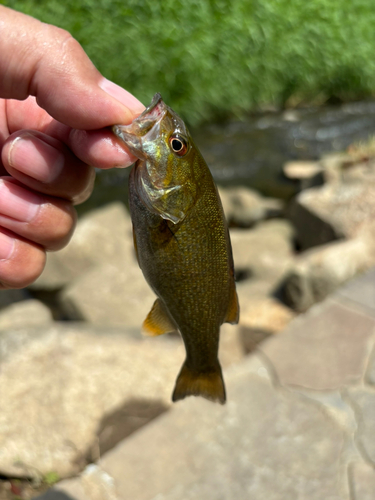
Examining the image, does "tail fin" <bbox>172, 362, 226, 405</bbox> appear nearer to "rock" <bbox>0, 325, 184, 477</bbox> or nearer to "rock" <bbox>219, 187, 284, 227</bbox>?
"rock" <bbox>0, 325, 184, 477</bbox>

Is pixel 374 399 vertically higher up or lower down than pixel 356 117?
higher up

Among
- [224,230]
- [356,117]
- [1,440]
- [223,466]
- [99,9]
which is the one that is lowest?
[356,117]

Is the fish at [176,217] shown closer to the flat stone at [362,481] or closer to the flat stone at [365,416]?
the flat stone at [362,481]

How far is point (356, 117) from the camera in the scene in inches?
462

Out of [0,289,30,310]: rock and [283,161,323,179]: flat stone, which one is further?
[283,161,323,179]: flat stone

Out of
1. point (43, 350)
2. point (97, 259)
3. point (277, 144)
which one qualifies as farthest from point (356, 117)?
point (43, 350)

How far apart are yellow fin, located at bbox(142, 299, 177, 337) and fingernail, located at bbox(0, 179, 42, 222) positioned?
0.59 metres

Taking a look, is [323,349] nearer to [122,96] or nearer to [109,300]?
[109,300]

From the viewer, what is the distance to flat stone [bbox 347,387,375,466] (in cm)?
333

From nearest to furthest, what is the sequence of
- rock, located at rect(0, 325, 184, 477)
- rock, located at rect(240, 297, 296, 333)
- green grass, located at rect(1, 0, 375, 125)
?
1. rock, located at rect(0, 325, 184, 477)
2. rock, located at rect(240, 297, 296, 333)
3. green grass, located at rect(1, 0, 375, 125)

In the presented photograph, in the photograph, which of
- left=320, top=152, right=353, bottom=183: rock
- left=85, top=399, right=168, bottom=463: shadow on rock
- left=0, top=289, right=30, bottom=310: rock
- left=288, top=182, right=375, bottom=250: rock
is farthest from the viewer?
left=320, top=152, right=353, bottom=183: rock

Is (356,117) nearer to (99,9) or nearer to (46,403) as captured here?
(99,9)

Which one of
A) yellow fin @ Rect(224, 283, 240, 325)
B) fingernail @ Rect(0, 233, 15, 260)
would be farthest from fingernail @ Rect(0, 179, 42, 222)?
yellow fin @ Rect(224, 283, 240, 325)

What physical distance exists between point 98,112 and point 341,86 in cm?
1242
